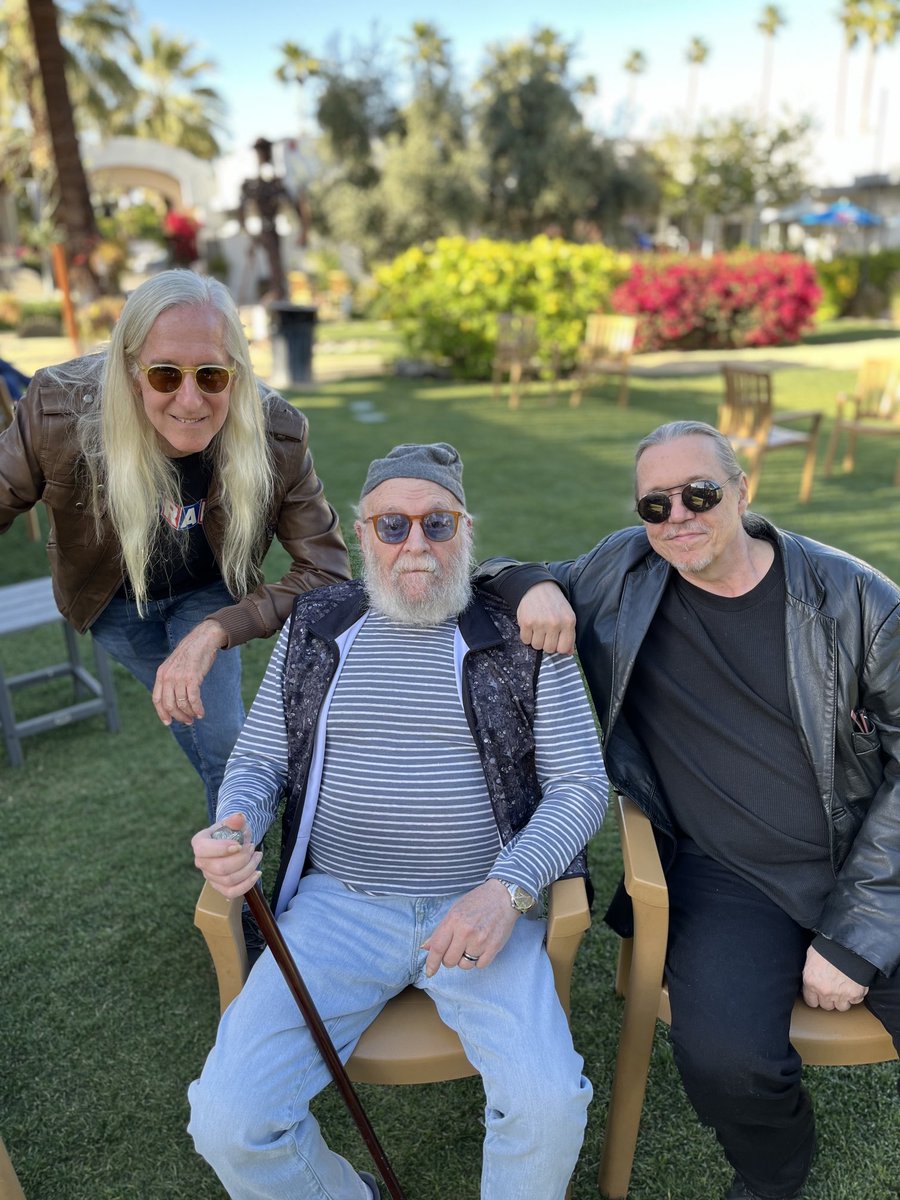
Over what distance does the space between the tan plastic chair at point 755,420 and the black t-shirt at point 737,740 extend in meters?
6.01

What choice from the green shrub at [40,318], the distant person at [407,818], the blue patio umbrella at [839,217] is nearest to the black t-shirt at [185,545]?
the distant person at [407,818]

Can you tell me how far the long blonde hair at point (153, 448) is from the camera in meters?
2.18

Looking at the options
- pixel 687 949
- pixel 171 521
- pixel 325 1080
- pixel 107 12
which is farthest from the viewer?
pixel 107 12

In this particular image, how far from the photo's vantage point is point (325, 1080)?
1849mm

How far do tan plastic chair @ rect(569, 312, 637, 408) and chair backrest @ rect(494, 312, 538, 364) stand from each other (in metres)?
0.90

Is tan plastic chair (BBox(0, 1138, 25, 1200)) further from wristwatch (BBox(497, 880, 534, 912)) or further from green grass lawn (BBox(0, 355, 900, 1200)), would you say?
wristwatch (BBox(497, 880, 534, 912))

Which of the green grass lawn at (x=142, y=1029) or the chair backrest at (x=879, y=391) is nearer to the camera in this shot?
the green grass lawn at (x=142, y=1029)

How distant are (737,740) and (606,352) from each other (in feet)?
41.0

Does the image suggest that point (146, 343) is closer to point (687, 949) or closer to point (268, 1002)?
point (268, 1002)

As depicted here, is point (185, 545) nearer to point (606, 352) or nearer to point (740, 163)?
point (606, 352)

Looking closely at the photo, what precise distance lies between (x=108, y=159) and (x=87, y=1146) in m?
41.8

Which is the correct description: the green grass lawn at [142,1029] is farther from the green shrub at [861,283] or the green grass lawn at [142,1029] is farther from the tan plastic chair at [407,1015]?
Answer: the green shrub at [861,283]

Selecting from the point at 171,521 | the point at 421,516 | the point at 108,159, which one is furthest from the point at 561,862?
the point at 108,159

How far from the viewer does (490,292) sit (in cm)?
1459
